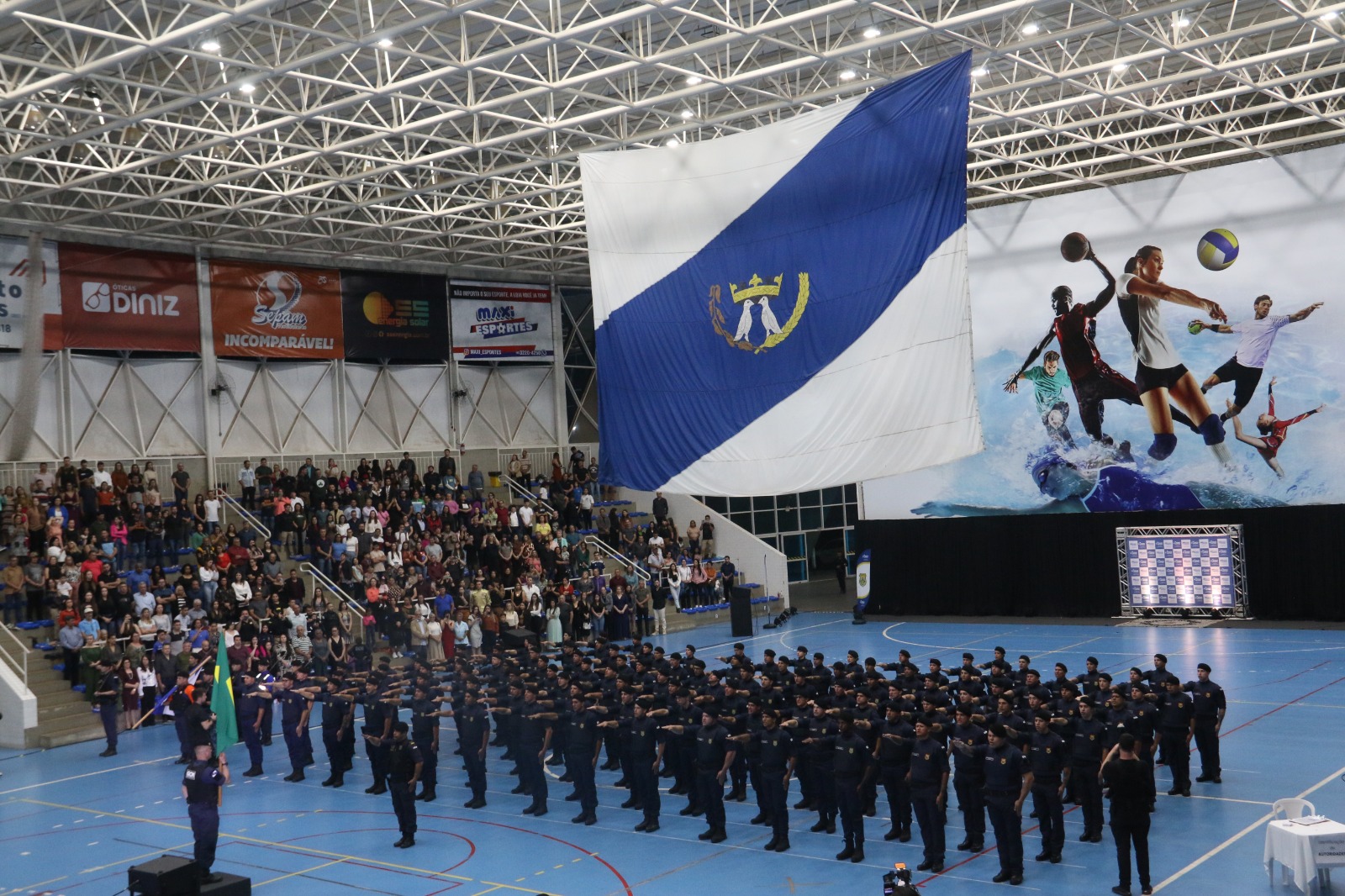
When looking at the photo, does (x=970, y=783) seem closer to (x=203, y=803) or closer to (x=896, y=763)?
(x=896, y=763)

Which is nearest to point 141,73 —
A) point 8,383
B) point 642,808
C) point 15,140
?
point 15,140

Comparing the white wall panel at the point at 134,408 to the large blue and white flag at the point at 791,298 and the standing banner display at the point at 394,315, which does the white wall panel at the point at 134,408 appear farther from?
the large blue and white flag at the point at 791,298

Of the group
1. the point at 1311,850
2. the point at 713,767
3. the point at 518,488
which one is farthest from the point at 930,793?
the point at 518,488

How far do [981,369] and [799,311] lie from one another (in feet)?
79.8

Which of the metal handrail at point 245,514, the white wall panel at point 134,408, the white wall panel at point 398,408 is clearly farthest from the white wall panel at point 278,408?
the metal handrail at point 245,514

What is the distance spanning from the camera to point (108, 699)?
21.6 m

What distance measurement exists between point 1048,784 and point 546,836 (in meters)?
5.98

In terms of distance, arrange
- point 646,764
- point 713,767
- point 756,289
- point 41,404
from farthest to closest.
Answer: point 41,404 < point 646,764 < point 713,767 < point 756,289

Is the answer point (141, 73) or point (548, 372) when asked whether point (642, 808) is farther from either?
point (548, 372)

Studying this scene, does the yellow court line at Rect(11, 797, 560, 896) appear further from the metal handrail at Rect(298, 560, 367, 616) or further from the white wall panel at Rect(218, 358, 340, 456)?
the white wall panel at Rect(218, 358, 340, 456)

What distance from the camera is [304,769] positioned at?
1925cm

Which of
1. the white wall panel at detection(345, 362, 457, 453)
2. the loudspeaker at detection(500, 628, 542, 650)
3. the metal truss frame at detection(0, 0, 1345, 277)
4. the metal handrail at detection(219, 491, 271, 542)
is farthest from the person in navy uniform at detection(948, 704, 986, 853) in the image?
the white wall panel at detection(345, 362, 457, 453)

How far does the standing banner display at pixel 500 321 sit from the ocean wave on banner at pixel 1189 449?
14275mm

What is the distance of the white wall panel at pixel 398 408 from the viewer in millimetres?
38062
